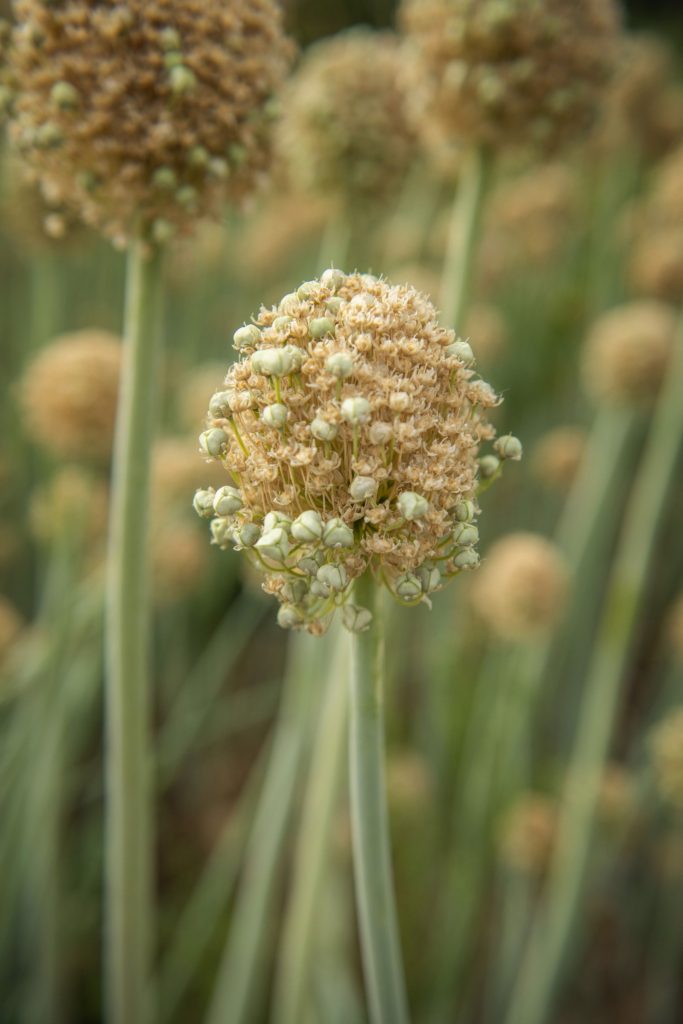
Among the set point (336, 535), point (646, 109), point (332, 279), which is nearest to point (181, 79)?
point (332, 279)

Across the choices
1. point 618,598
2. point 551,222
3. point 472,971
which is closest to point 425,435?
point 618,598

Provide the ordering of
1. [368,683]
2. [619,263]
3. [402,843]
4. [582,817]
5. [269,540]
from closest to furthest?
[269,540]
[368,683]
[582,817]
[402,843]
[619,263]

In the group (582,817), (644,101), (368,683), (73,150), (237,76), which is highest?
(644,101)

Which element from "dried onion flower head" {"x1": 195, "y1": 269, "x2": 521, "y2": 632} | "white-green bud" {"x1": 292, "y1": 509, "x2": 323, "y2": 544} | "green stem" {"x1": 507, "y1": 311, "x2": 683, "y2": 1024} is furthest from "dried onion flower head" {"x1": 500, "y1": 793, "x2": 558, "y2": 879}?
"white-green bud" {"x1": 292, "y1": 509, "x2": 323, "y2": 544}

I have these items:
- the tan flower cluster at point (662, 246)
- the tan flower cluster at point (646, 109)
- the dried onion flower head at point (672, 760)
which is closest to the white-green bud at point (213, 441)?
the dried onion flower head at point (672, 760)

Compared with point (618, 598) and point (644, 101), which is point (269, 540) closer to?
point (618, 598)

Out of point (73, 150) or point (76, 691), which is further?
point (76, 691)
